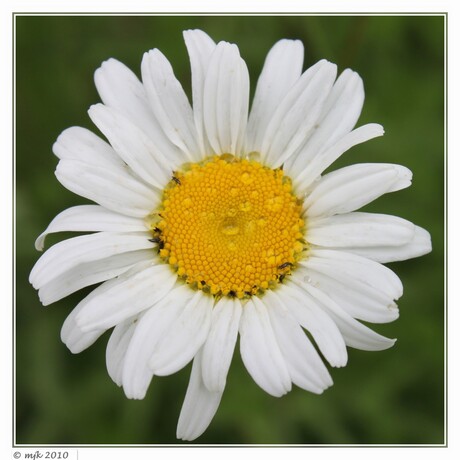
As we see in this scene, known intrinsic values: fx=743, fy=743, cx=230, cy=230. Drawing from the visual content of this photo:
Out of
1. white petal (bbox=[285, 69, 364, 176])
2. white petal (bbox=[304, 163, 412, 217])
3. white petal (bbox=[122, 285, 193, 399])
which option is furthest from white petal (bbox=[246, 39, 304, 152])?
white petal (bbox=[122, 285, 193, 399])

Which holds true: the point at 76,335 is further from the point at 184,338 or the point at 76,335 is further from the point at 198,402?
the point at 198,402

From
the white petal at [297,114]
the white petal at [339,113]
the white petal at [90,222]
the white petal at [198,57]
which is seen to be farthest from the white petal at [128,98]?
the white petal at [339,113]

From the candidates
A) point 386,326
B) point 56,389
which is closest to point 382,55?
point 386,326

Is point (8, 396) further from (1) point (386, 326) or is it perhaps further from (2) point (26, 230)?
(1) point (386, 326)

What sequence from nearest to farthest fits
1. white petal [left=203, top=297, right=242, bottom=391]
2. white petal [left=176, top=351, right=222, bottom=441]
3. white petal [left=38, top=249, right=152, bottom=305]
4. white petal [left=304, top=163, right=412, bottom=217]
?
white petal [left=203, top=297, right=242, bottom=391], white petal [left=304, top=163, right=412, bottom=217], white petal [left=176, top=351, right=222, bottom=441], white petal [left=38, top=249, right=152, bottom=305]

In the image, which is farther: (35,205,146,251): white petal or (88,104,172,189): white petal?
(88,104,172,189): white petal

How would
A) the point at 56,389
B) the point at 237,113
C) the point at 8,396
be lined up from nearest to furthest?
the point at 237,113 → the point at 8,396 → the point at 56,389

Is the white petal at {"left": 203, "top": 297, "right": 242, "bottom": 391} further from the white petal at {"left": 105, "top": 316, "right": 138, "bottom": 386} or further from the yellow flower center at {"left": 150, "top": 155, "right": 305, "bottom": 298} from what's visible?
the white petal at {"left": 105, "top": 316, "right": 138, "bottom": 386}

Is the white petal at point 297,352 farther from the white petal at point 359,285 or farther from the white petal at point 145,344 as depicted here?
the white petal at point 145,344
